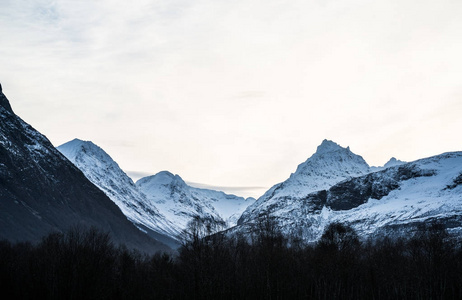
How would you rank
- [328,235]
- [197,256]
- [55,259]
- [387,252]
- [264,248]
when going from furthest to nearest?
[387,252], [328,235], [264,248], [55,259], [197,256]

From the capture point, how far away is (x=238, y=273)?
103750 mm

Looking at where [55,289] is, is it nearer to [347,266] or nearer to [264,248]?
[264,248]

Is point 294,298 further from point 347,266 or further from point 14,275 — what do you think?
point 14,275

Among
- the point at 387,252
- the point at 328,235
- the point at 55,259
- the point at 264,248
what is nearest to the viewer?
the point at 55,259

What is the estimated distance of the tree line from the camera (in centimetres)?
8538

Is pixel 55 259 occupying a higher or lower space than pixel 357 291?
higher

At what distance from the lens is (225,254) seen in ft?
334

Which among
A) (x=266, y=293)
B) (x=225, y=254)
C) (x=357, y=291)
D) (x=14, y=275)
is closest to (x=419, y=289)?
(x=357, y=291)

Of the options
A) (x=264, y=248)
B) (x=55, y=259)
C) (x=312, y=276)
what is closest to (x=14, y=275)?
(x=55, y=259)

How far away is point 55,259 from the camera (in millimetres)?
91375

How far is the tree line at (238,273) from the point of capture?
8538 centimetres

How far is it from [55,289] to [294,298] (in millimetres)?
41700

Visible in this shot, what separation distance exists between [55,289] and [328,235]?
53.2m

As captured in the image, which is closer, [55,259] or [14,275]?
[55,259]
